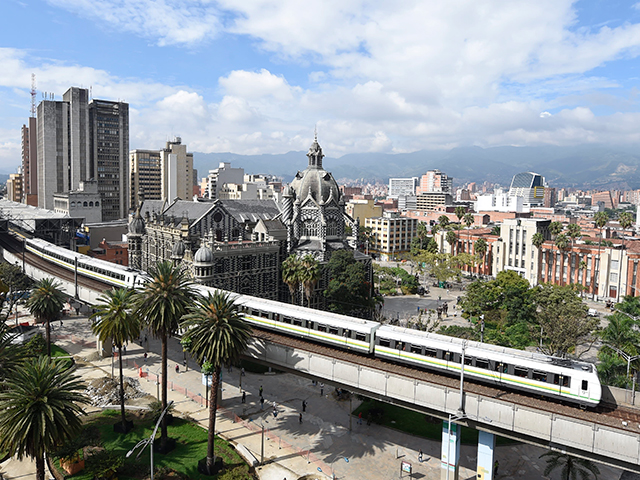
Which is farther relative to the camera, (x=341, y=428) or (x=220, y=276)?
(x=220, y=276)

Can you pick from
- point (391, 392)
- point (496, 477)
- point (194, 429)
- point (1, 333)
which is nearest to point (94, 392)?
point (194, 429)

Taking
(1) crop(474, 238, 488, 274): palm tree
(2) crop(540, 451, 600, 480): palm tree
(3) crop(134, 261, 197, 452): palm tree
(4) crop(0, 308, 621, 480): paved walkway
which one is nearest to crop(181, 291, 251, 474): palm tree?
(3) crop(134, 261, 197, 452): palm tree

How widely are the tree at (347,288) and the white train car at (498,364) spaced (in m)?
37.3

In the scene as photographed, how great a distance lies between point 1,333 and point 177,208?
66463 millimetres

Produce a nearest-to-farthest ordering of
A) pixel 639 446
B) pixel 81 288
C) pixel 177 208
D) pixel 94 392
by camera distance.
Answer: pixel 639 446 < pixel 94 392 < pixel 81 288 < pixel 177 208

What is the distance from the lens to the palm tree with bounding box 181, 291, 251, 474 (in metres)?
39.6

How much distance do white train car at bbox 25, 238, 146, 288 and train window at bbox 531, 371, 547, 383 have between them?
4792 cm

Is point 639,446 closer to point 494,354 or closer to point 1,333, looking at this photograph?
point 494,354

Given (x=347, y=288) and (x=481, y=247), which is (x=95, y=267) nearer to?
(x=347, y=288)

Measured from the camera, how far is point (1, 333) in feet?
122

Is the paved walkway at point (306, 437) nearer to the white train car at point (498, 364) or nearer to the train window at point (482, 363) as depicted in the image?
the white train car at point (498, 364)

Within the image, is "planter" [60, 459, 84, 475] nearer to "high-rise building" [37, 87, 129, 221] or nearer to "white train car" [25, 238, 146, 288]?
"white train car" [25, 238, 146, 288]

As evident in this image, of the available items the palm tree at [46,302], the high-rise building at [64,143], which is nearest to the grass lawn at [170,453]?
the palm tree at [46,302]

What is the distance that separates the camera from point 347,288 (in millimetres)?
82062
